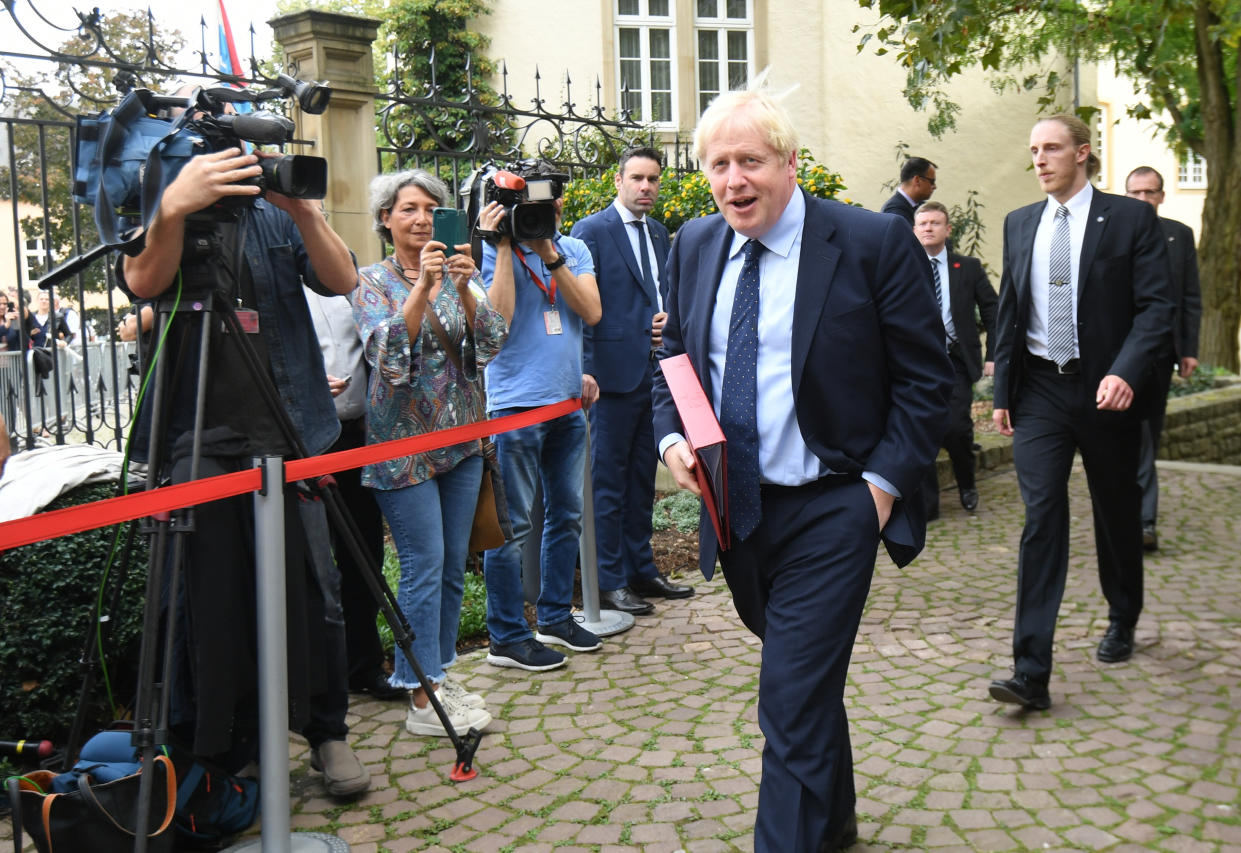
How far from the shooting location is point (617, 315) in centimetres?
601

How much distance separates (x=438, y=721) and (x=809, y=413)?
7.27ft

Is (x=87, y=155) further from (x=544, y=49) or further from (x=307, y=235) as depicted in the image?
(x=544, y=49)

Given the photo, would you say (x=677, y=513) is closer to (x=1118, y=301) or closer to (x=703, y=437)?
(x=1118, y=301)

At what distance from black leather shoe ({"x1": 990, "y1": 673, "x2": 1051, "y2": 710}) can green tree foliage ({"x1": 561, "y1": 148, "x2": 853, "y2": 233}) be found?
465 centimetres

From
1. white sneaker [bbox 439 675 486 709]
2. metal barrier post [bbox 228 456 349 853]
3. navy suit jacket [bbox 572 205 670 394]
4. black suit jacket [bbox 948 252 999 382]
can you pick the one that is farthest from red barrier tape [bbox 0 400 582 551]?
black suit jacket [bbox 948 252 999 382]

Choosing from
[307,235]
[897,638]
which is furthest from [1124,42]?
[307,235]

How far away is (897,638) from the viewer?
5508mm

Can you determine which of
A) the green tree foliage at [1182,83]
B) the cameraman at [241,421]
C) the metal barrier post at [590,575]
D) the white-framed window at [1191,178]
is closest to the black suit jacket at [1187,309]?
the metal barrier post at [590,575]

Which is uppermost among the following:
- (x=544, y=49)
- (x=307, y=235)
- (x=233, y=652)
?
(x=544, y=49)

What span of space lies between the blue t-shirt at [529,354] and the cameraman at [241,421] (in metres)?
1.37

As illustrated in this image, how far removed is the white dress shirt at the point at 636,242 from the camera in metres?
6.10

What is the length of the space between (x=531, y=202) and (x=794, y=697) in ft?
8.65

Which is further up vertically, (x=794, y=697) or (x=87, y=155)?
(x=87, y=155)

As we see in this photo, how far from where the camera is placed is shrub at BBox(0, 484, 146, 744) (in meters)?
4.08
